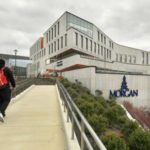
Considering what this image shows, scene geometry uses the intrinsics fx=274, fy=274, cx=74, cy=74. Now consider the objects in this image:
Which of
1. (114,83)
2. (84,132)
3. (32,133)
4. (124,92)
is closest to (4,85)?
(32,133)

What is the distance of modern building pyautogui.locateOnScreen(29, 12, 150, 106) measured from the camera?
2400 cm

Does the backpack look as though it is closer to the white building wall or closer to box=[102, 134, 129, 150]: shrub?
box=[102, 134, 129, 150]: shrub

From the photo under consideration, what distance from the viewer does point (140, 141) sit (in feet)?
25.4

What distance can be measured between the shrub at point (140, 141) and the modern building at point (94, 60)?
14.7 meters

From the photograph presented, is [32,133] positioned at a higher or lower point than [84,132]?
lower

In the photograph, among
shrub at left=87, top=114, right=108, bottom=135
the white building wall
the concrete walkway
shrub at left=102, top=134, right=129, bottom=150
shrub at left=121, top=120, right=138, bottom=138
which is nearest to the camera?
the concrete walkway

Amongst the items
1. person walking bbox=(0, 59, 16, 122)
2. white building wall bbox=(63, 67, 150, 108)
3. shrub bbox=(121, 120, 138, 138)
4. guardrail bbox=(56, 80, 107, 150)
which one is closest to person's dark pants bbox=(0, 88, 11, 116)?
person walking bbox=(0, 59, 16, 122)

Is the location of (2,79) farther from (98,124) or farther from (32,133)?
(98,124)

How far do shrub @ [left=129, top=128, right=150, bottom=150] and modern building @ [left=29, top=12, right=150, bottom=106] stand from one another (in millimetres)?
14748

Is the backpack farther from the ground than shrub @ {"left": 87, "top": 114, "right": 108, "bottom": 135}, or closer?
farther from the ground

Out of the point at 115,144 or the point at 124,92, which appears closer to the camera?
the point at 115,144

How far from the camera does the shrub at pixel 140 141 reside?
25.1 feet

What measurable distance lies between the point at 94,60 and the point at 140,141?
34775mm

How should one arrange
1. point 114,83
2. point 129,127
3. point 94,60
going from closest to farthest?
point 129,127 → point 114,83 → point 94,60
